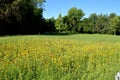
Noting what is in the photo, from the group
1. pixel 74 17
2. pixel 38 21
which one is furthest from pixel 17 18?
pixel 74 17

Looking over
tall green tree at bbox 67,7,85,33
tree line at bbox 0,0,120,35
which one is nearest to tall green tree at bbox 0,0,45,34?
tree line at bbox 0,0,120,35

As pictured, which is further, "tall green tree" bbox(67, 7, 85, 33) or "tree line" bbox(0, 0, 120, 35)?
"tall green tree" bbox(67, 7, 85, 33)

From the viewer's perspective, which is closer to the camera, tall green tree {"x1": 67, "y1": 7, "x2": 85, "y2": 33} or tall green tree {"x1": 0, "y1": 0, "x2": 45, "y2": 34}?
tall green tree {"x1": 0, "y1": 0, "x2": 45, "y2": 34}

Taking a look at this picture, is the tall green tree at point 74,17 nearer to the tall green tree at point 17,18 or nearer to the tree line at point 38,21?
the tree line at point 38,21

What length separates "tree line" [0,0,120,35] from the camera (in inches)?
2114

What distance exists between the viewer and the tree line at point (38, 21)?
2114 inches

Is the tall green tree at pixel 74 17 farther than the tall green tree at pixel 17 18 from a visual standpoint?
Yes

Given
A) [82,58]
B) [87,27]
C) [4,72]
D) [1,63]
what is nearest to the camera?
[4,72]

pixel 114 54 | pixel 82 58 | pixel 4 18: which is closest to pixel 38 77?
pixel 82 58

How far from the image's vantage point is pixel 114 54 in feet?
47.3

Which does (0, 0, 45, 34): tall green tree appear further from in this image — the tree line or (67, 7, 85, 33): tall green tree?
(67, 7, 85, 33): tall green tree

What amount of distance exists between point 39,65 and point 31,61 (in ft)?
1.51

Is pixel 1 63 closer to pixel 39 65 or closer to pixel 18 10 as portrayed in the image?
pixel 39 65

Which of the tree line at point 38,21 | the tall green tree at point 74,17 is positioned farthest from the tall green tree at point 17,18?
the tall green tree at point 74,17
